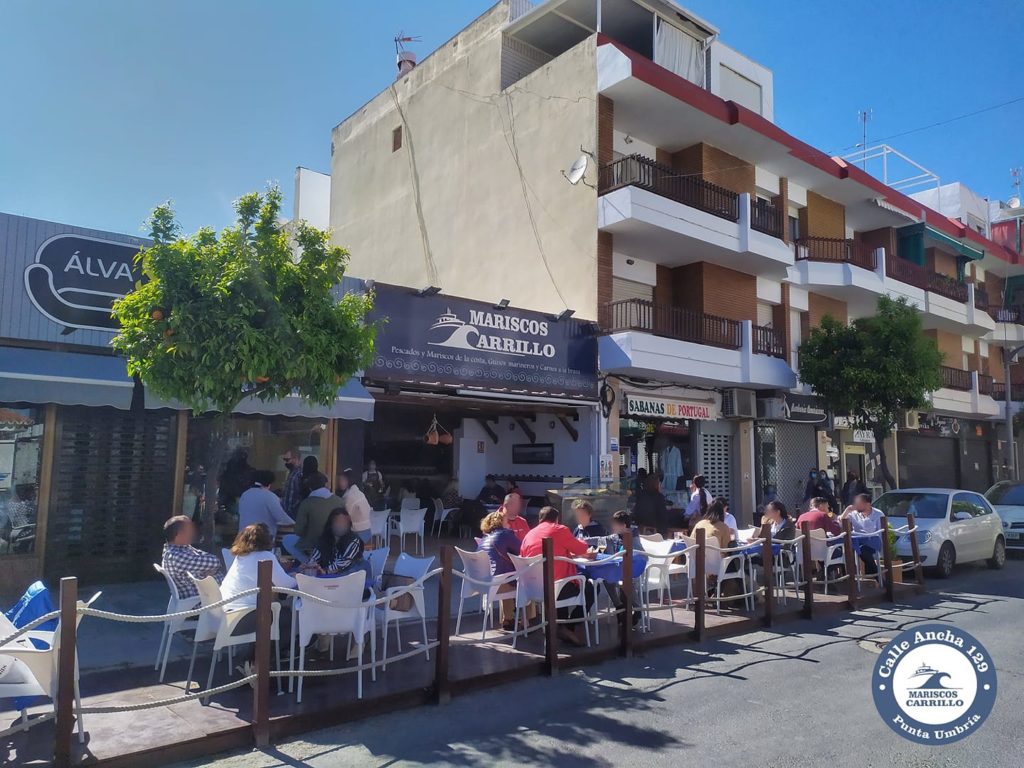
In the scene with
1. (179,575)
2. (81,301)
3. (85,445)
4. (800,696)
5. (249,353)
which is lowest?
(800,696)

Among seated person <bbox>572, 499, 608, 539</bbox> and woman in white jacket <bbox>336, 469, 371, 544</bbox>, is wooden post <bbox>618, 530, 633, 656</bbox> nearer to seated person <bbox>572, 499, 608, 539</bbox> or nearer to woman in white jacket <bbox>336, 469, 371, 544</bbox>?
seated person <bbox>572, 499, 608, 539</bbox>

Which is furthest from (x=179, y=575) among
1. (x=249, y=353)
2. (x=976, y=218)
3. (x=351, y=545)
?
(x=976, y=218)

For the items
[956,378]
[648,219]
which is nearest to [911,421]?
[956,378]

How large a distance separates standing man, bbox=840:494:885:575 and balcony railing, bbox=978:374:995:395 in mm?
19071

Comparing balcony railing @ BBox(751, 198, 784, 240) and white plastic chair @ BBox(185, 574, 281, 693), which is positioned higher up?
balcony railing @ BBox(751, 198, 784, 240)

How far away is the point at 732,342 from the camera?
18203mm

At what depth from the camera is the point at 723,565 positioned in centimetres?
937

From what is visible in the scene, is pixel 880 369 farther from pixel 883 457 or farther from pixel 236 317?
pixel 236 317

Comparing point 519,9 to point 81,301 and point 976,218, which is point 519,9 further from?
point 976,218

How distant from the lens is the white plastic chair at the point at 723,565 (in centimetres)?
923

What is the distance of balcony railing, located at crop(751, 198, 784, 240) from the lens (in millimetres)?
18664

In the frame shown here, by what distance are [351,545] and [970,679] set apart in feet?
16.4

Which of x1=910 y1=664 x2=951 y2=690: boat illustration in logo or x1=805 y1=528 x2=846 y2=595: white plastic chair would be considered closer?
x1=910 y1=664 x2=951 y2=690: boat illustration in logo

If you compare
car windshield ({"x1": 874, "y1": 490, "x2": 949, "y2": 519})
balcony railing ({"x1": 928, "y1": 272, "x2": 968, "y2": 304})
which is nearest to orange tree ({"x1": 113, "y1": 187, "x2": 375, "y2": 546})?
car windshield ({"x1": 874, "y1": 490, "x2": 949, "y2": 519})
